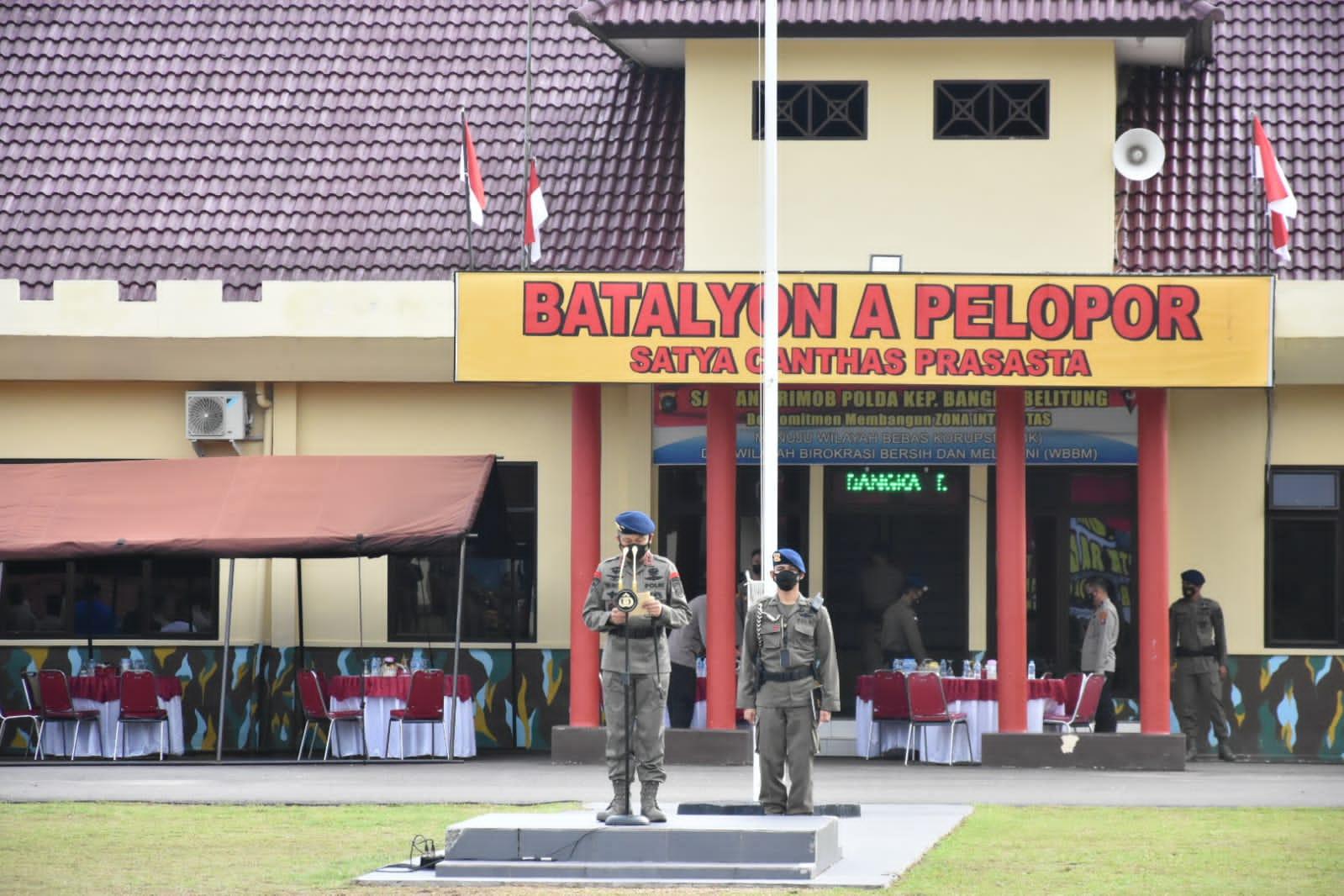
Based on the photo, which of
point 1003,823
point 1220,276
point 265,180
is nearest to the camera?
point 1003,823

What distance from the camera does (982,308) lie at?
2027 cm

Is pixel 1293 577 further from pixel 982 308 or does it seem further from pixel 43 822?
pixel 43 822

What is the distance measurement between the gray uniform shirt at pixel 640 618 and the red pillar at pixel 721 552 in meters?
6.35

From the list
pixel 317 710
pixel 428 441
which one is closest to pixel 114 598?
pixel 317 710

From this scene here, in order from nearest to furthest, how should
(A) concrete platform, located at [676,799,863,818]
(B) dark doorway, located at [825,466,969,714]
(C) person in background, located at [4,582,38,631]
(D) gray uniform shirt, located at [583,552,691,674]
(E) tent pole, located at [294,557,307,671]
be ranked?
(D) gray uniform shirt, located at [583,552,691,674], (A) concrete platform, located at [676,799,863,818], (E) tent pole, located at [294,557,307,671], (B) dark doorway, located at [825,466,969,714], (C) person in background, located at [4,582,38,631]

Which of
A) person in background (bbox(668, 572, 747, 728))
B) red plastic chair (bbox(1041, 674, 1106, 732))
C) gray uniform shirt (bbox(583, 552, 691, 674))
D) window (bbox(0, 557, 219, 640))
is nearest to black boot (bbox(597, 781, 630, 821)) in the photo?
gray uniform shirt (bbox(583, 552, 691, 674))

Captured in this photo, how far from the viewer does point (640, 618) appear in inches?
556

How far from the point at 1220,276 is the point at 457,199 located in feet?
27.7

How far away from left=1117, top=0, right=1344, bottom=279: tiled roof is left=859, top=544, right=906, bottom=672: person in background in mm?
4063

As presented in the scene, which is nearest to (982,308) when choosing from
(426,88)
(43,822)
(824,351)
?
(824,351)

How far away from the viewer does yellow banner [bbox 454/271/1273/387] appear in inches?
792

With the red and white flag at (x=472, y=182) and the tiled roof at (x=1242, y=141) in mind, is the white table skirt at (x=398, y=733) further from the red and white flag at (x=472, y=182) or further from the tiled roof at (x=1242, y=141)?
the tiled roof at (x=1242, y=141)

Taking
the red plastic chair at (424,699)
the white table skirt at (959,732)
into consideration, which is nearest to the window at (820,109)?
the white table skirt at (959,732)

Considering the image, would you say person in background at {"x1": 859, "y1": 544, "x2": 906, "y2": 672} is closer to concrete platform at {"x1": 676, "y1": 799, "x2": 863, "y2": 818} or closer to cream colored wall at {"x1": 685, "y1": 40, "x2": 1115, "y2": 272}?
cream colored wall at {"x1": 685, "y1": 40, "x2": 1115, "y2": 272}
